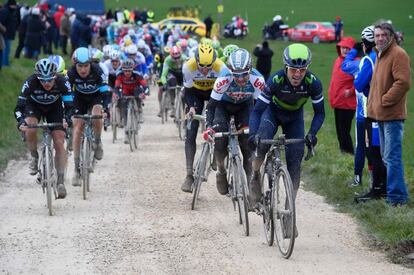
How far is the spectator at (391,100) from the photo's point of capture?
32.9ft

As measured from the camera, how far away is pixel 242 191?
9695mm

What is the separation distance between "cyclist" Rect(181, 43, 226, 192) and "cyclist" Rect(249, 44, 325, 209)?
241cm

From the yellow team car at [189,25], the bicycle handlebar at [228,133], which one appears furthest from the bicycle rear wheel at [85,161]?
the yellow team car at [189,25]

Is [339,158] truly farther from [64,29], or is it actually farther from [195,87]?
[64,29]

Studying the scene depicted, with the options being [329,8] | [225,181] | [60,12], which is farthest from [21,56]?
[329,8]

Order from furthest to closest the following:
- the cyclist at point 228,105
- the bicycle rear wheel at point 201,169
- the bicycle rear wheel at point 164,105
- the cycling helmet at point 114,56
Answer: the bicycle rear wheel at point 164,105 → the cycling helmet at point 114,56 → the bicycle rear wheel at point 201,169 → the cyclist at point 228,105

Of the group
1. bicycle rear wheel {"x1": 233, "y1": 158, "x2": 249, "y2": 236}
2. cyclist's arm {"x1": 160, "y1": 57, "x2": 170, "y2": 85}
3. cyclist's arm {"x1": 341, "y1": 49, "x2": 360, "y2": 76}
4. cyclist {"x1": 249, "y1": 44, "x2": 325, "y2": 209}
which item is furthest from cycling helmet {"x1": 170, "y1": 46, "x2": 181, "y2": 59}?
cyclist {"x1": 249, "y1": 44, "x2": 325, "y2": 209}

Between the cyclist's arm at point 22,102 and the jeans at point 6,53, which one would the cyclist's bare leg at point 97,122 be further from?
the jeans at point 6,53

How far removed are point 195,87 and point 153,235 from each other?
3190mm

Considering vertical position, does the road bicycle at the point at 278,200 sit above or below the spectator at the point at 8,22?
below

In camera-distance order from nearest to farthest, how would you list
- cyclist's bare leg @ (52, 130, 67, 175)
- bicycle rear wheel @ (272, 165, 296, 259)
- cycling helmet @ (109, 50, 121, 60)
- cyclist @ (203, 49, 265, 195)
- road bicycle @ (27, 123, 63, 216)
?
bicycle rear wheel @ (272, 165, 296, 259) < cyclist @ (203, 49, 265, 195) < road bicycle @ (27, 123, 63, 216) < cyclist's bare leg @ (52, 130, 67, 175) < cycling helmet @ (109, 50, 121, 60)

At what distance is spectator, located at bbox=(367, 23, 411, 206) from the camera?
1003 centimetres

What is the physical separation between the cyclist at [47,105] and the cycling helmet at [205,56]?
1.80m

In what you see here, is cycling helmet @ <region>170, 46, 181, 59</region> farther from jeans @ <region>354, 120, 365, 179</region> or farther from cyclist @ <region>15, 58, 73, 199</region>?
jeans @ <region>354, 120, 365, 179</region>
